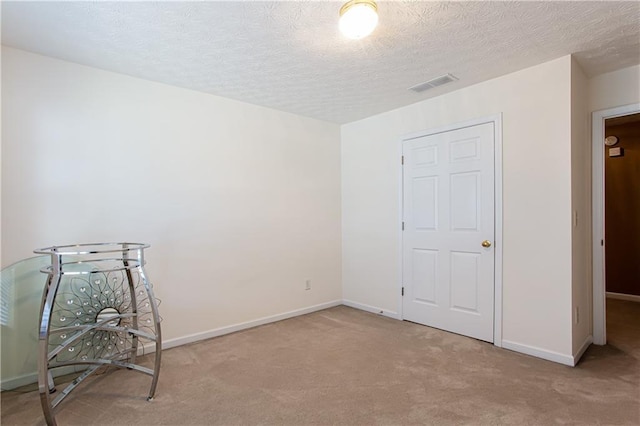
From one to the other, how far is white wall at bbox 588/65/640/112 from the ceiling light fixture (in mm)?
2495

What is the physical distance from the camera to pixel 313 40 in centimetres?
229

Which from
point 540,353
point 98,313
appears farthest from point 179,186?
point 540,353

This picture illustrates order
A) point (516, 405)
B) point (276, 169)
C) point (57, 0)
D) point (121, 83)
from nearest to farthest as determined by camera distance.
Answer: point (57, 0) < point (516, 405) < point (121, 83) < point (276, 169)

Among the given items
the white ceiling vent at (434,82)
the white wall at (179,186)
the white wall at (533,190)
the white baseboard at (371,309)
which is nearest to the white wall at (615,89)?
the white wall at (533,190)

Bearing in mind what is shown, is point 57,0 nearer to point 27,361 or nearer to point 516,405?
point 27,361

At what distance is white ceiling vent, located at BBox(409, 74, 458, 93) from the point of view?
295 centimetres

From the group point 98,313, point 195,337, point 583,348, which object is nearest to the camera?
point 98,313

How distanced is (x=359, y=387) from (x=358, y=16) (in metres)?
2.39

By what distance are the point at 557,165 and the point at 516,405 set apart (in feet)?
6.04

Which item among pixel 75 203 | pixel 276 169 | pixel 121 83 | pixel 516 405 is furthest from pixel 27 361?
pixel 516 405

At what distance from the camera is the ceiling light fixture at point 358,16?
1820mm

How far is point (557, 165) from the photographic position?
2645 millimetres

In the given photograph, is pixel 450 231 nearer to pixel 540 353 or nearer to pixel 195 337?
pixel 540 353

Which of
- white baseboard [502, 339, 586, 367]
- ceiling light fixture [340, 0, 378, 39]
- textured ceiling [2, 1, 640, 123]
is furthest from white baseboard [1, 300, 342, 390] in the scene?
ceiling light fixture [340, 0, 378, 39]
